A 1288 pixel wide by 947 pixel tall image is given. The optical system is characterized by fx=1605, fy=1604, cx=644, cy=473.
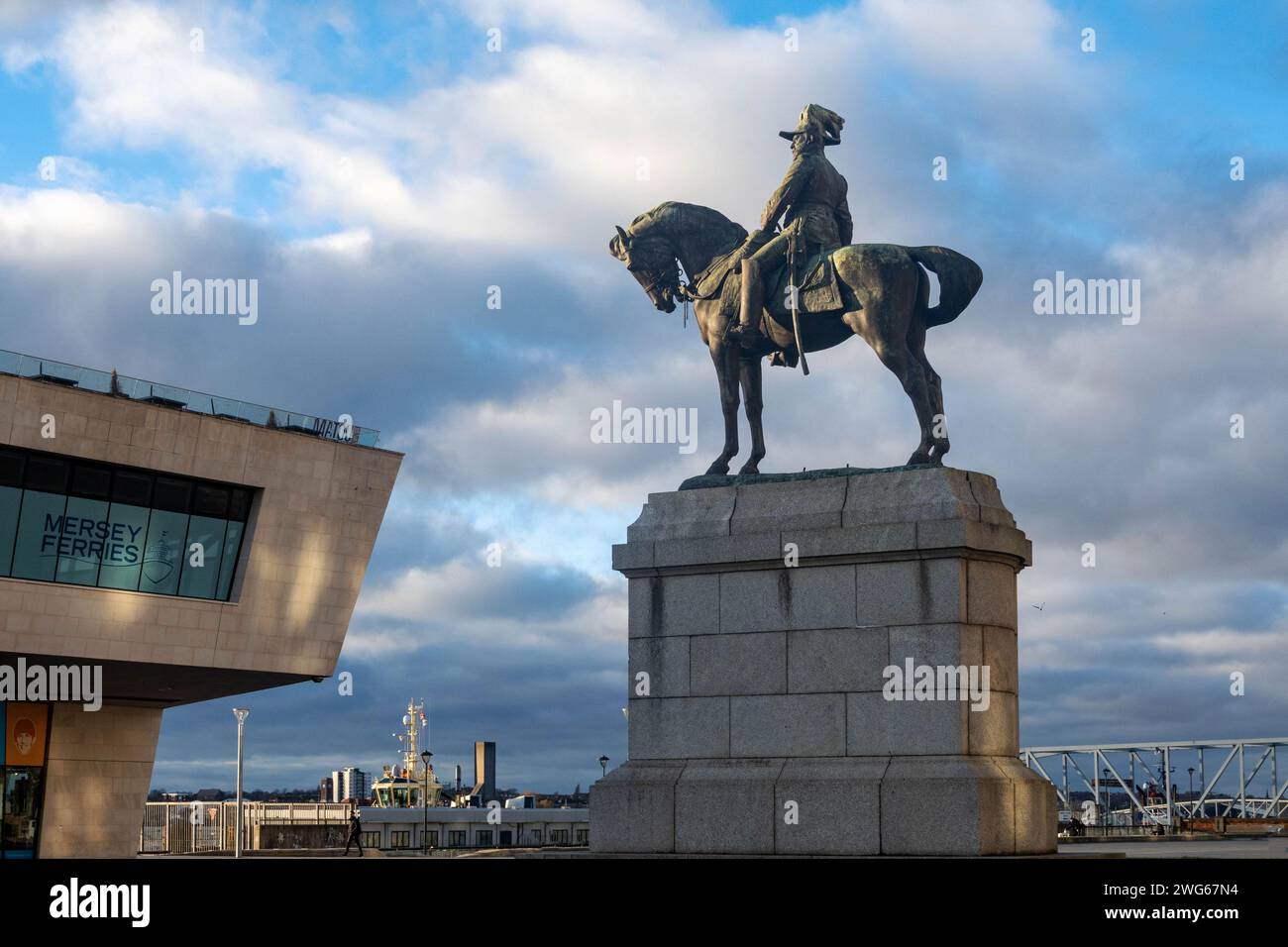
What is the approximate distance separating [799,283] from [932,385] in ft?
8.63

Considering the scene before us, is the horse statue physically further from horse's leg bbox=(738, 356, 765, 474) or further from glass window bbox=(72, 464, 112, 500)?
glass window bbox=(72, 464, 112, 500)

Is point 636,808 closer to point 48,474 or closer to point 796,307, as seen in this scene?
point 796,307

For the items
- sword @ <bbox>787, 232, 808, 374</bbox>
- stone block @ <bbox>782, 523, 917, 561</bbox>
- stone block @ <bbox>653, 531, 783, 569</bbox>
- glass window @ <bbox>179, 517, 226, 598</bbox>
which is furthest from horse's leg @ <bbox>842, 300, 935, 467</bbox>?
glass window @ <bbox>179, 517, 226, 598</bbox>

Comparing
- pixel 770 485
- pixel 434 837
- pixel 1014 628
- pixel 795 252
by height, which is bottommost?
pixel 434 837

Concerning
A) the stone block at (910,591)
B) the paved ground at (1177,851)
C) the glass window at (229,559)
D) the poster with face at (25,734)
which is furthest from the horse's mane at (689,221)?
the poster with face at (25,734)

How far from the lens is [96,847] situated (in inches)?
2352

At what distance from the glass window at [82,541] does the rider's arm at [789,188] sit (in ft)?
108

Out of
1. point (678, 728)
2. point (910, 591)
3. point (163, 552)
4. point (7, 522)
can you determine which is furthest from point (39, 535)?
point (910, 591)

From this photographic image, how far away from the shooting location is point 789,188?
25500mm

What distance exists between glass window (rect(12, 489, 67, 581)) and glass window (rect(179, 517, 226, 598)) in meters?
4.66

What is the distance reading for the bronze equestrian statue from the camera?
78.9ft
